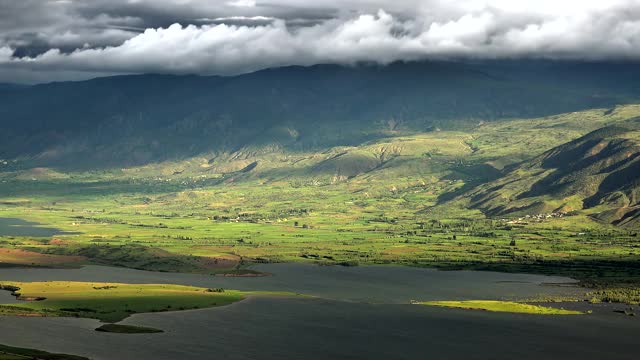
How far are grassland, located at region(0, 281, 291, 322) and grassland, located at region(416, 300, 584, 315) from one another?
133ft

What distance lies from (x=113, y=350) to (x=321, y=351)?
30.1 meters

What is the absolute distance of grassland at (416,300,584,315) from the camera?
170 m

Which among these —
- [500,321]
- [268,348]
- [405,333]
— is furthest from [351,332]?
[500,321]

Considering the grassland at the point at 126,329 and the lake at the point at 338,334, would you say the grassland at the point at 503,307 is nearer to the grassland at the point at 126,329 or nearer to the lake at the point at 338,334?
the lake at the point at 338,334

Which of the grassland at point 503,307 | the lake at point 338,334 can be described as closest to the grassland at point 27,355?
the lake at point 338,334

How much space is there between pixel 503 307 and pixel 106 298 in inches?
3085

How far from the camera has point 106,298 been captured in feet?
568

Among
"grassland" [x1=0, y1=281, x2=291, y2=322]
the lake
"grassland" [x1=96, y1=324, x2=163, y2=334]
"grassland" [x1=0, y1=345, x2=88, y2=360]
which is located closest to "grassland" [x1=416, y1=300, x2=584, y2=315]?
the lake

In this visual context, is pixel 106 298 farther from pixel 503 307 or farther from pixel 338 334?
pixel 503 307

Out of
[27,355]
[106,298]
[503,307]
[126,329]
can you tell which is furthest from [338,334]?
[106,298]

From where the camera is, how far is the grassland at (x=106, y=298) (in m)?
157

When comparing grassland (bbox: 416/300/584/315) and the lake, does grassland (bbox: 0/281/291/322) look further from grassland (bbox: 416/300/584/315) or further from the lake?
grassland (bbox: 416/300/584/315)

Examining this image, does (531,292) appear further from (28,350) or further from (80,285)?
(28,350)

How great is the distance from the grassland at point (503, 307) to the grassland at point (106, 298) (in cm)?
4067
